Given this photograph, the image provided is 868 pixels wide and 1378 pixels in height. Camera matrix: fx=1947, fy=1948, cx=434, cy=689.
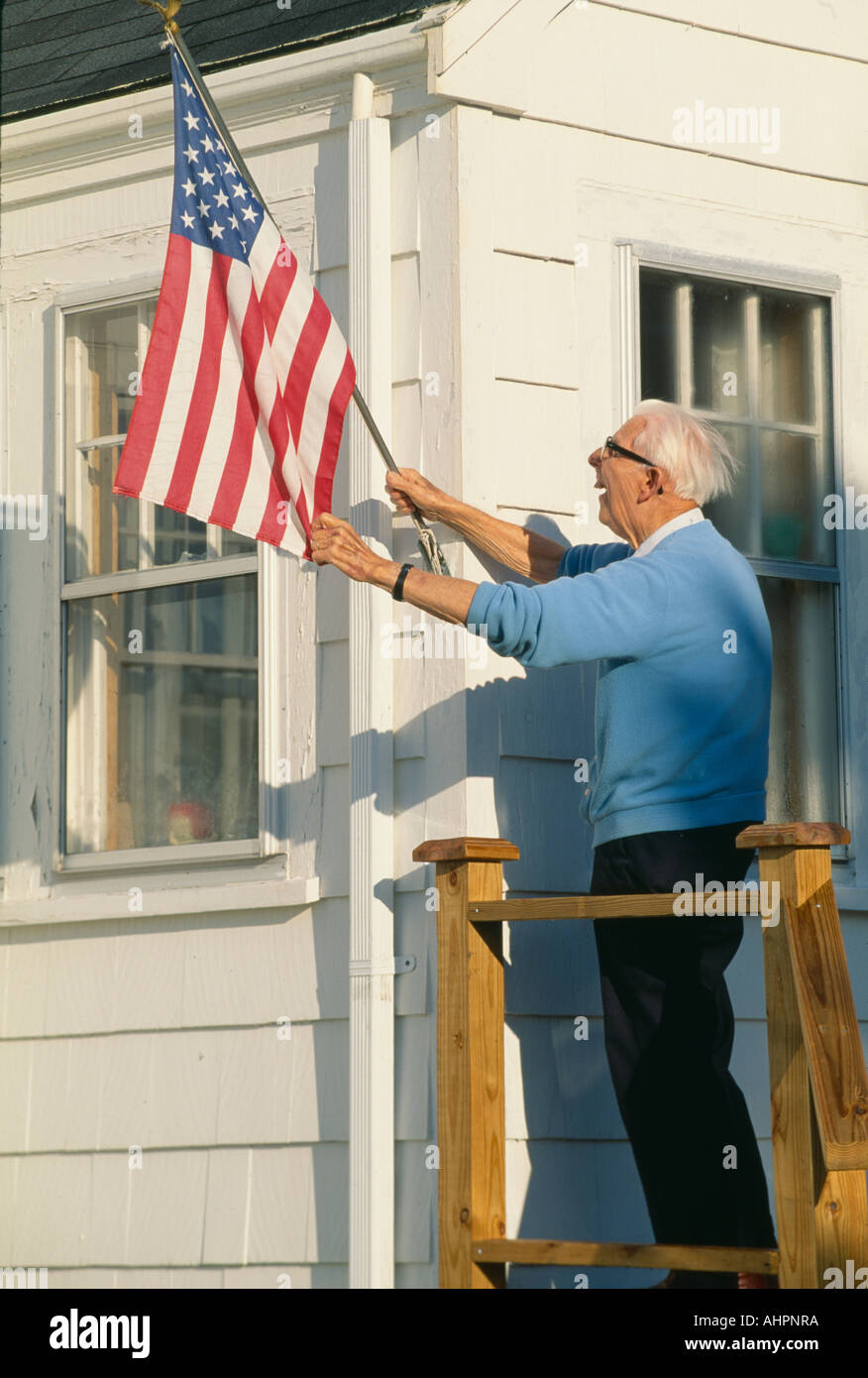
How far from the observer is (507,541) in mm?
4957

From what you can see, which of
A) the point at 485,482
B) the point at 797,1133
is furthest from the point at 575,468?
the point at 797,1133

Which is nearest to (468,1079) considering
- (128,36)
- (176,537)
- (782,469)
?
(176,537)

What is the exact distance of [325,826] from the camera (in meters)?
5.23

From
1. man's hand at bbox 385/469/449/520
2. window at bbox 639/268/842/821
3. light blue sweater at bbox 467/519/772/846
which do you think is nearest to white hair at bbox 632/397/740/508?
light blue sweater at bbox 467/519/772/846

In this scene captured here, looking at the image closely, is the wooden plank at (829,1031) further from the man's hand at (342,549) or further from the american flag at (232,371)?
the american flag at (232,371)

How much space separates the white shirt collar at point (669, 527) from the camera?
4.67m

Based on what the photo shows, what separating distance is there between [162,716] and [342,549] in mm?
1329

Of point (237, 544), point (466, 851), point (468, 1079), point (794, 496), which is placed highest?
point (794, 496)

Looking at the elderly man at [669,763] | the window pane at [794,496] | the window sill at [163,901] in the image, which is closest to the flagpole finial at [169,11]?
the elderly man at [669,763]

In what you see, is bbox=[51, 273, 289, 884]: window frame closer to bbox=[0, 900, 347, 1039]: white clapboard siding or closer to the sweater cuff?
bbox=[0, 900, 347, 1039]: white clapboard siding

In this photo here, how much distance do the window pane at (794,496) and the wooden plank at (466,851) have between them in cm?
151

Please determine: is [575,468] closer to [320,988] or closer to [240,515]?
[240,515]

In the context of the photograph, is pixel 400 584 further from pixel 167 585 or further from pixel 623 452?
pixel 167 585
